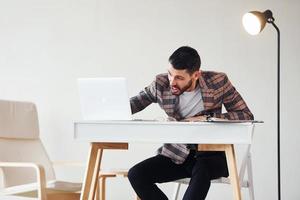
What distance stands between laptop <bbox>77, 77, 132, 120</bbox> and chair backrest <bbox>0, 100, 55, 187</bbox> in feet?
3.21

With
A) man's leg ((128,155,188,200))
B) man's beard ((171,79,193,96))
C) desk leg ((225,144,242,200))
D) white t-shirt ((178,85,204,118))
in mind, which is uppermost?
man's beard ((171,79,193,96))

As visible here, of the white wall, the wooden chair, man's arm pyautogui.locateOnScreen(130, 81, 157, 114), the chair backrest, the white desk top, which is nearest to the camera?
the white desk top

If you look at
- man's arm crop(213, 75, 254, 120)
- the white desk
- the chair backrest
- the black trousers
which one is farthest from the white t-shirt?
the chair backrest

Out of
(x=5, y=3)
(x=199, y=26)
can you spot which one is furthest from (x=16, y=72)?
(x=199, y=26)

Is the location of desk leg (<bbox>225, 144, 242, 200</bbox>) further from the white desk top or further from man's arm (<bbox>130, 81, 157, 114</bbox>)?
man's arm (<bbox>130, 81, 157, 114</bbox>)

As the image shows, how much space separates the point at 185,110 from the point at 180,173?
329 mm

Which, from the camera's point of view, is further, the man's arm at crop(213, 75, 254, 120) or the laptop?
the man's arm at crop(213, 75, 254, 120)

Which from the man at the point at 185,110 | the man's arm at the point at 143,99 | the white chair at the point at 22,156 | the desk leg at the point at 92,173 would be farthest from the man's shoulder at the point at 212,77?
the white chair at the point at 22,156

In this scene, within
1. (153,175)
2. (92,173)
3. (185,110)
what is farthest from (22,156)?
(185,110)

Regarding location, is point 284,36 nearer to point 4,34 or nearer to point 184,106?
point 184,106

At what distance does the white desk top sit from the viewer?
2.38 m

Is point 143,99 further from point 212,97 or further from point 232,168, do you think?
point 232,168

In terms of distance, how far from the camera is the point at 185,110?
9.53 ft

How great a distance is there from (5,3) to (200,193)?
260 centimetres
